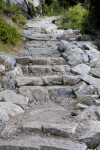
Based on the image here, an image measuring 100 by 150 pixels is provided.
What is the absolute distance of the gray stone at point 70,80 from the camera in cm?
500

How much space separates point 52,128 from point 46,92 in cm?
184

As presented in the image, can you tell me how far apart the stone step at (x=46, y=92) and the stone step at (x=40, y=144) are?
6.07 ft

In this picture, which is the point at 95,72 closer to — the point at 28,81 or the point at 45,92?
the point at 45,92

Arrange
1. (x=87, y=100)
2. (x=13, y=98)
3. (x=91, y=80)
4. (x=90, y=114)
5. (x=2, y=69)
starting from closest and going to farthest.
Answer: (x=90, y=114) → (x=87, y=100) → (x=13, y=98) → (x=91, y=80) → (x=2, y=69)

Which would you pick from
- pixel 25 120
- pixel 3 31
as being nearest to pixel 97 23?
pixel 3 31

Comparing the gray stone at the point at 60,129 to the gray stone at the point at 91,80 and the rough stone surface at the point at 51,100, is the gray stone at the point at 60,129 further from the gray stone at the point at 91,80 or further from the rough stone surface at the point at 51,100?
the gray stone at the point at 91,80

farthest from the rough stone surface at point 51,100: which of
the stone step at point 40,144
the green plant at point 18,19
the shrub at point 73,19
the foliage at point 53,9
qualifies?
the foliage at point 53,9

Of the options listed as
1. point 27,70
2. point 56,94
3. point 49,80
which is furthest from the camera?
point 27,70

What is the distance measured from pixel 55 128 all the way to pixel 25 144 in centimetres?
46

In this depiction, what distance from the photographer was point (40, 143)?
2.67 metres

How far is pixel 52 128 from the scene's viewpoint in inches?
113

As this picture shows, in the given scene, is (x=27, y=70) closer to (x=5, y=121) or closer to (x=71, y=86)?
(x=71, y=86)

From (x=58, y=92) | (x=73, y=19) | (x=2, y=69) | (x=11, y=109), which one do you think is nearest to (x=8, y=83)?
(x=2, y=69)

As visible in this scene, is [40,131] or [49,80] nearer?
[40,131]
